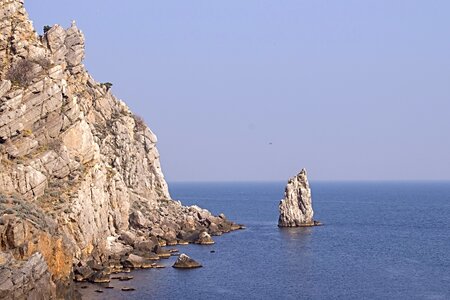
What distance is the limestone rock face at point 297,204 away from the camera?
164 meters

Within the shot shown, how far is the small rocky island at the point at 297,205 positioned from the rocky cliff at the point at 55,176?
3424 centimetres

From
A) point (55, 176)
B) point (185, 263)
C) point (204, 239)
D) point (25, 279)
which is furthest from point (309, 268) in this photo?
point (25, 279)

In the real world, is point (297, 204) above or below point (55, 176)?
A: below

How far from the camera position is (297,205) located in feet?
552

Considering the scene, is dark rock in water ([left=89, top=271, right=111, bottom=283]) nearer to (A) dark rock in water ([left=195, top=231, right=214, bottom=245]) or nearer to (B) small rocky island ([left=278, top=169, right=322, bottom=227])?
(A) dark rock in water ([left=195, top=231, right=214, bottom=245])

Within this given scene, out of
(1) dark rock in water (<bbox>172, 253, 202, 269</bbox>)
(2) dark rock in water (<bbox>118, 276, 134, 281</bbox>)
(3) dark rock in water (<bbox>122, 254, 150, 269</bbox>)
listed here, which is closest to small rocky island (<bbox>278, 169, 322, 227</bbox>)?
(1) dark rock in water (<bbox>172, 253, 202, 269</bbox>)

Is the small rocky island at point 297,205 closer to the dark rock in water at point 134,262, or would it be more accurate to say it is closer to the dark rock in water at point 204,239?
the dark rock in water at point 204,239

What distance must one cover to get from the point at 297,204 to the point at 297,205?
567 millimetres

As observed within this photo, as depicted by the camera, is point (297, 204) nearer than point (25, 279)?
No

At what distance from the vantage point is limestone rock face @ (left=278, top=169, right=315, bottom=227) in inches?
6449

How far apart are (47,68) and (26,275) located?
41.8m

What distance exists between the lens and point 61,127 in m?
102

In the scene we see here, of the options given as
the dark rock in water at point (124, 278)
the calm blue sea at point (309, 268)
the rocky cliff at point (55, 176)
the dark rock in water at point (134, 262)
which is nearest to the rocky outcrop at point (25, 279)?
the rocky cliff at point (55, 176)

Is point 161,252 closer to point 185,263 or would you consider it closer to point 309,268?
point 185,263
